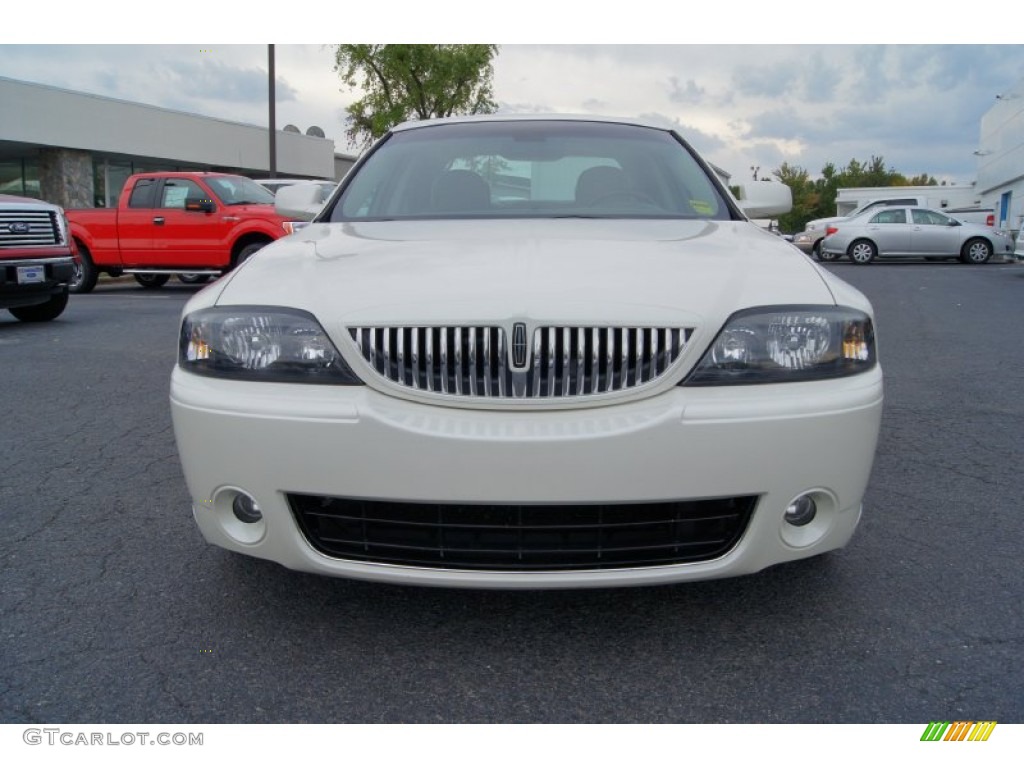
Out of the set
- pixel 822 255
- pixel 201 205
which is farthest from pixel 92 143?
pixel 822 255

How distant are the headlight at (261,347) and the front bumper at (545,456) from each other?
0.13 ft

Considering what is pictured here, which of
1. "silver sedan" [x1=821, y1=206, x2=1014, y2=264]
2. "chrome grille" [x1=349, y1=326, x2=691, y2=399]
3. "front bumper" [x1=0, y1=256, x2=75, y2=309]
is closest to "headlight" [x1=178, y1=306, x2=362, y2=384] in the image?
"chrome grille" [x1=349, y1=326, x2=691, y2=399]

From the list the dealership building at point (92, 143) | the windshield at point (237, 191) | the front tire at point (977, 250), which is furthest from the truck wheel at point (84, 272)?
the front tire at point (977, 250)

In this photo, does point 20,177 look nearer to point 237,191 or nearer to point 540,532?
point 237,191

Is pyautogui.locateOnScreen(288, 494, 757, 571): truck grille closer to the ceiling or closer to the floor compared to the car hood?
closer to the floor

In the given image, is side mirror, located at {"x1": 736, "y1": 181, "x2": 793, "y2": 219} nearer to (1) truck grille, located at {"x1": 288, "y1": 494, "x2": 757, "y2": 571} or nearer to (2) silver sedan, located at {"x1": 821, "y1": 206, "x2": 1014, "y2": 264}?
(1) truck grille, located at {"x1": 288, "y1": 494, "x2": 757, "y2": 571}

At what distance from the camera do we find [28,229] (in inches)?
363

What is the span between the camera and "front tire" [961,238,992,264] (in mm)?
21417

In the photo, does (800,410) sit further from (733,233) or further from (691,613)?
(733,233)

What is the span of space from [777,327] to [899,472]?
2.05 m

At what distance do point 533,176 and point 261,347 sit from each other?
1.63 metres

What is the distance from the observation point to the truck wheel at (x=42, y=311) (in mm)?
9836

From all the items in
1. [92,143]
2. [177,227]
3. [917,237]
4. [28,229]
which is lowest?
[917,237]
